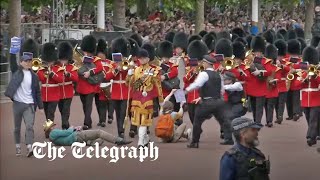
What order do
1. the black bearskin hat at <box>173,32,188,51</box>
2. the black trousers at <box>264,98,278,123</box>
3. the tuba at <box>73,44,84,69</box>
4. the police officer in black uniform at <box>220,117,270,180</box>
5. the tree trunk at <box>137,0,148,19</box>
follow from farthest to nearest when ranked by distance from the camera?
the tree trunk at <box>137,0,148,19</box>, the black bearskin hat at <box>173,32,188,51</box>, the black trousers at <box>264,98,278,123</box>, the tuba at <box>73,44,84,69</box>, the police officer in black uniform at <box>220,117,270,180</box>

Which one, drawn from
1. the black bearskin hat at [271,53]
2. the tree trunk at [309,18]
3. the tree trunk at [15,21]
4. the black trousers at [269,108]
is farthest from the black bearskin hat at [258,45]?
the tree trunk at [309,18]

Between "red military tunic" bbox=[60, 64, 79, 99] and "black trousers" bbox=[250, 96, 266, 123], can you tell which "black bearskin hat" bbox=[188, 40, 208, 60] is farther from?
"red military tunic" bbox=[60, 64, 79, 99]

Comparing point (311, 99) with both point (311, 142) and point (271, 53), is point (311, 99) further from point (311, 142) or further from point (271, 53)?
point (271, 53)

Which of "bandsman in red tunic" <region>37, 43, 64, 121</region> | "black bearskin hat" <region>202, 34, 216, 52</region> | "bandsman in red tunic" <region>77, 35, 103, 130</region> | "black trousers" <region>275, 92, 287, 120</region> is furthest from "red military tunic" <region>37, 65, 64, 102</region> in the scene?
"black bearskin hat" <region>202, 34, 216, 52</region>

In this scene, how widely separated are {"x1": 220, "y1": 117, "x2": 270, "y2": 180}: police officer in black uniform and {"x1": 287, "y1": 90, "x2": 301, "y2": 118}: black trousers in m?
10.6

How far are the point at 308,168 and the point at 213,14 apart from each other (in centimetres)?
3055

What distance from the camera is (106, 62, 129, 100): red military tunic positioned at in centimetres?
1639

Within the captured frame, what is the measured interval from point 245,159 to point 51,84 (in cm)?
893

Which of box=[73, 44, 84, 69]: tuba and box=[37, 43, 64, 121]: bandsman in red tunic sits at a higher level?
box=[73, 44, 84, 69]: tuba

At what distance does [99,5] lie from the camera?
102 ft

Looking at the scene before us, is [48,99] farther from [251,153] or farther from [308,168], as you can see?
[251,153]

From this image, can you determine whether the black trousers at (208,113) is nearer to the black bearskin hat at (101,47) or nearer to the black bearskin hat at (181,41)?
the black bearskin hat at (101,47)

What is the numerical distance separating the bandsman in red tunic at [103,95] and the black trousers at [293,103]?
305cm

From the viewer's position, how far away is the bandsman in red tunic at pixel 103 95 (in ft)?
57.3
